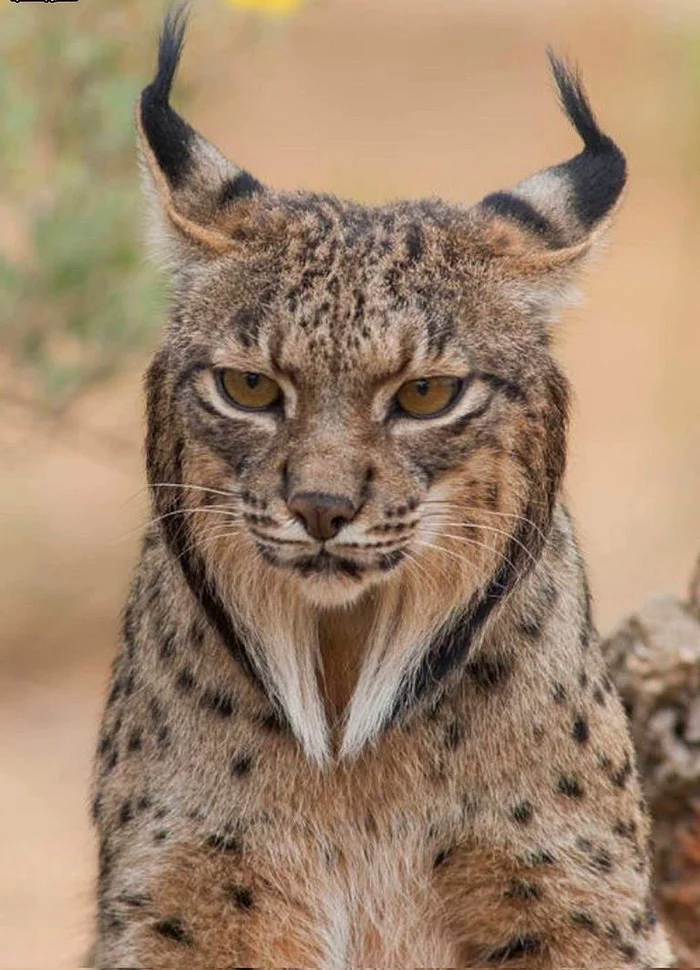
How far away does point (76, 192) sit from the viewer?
10695 mm

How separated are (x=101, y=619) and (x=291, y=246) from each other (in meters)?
7.39

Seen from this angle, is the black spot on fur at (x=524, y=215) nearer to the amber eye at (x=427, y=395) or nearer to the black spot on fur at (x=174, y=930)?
the amber eye at (x=427, y=395)

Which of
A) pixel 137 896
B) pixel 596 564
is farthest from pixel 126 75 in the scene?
pixel 137 896

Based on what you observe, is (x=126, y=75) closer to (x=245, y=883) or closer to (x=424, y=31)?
(x=245, y=883)

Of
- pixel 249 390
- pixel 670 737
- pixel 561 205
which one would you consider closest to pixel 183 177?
pixel 249 390

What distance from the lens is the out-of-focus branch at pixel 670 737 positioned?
746 centimetres

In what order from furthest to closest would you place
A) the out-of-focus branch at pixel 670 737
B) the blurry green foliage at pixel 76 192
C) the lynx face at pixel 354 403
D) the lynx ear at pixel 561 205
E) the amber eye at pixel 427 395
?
1. the blurry green foliage at pixel 76 192
2. the out-of-focus branch at pixel 670 737
3. the lynx ear at pixel 561 205
4. the amber eye at pixel 427 395
5. the lynx face at pixel 354 403

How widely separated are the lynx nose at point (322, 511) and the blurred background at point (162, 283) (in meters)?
1.10

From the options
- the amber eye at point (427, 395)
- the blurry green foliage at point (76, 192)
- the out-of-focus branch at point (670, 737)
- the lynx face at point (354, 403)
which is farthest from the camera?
the blurry green foliage at point (76, 192)

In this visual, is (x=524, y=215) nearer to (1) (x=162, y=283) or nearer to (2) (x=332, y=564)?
(1) (x=162, y=283)

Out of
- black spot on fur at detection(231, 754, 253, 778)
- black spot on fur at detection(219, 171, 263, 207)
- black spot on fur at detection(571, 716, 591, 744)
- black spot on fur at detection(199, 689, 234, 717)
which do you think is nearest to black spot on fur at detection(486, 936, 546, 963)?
black spot on fur at detection(571, 716, 591, 744)

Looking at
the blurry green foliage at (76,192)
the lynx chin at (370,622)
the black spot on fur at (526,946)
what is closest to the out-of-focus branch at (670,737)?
the lynx chin at (370,622)

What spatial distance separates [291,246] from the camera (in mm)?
5367

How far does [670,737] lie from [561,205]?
8.40 ft
